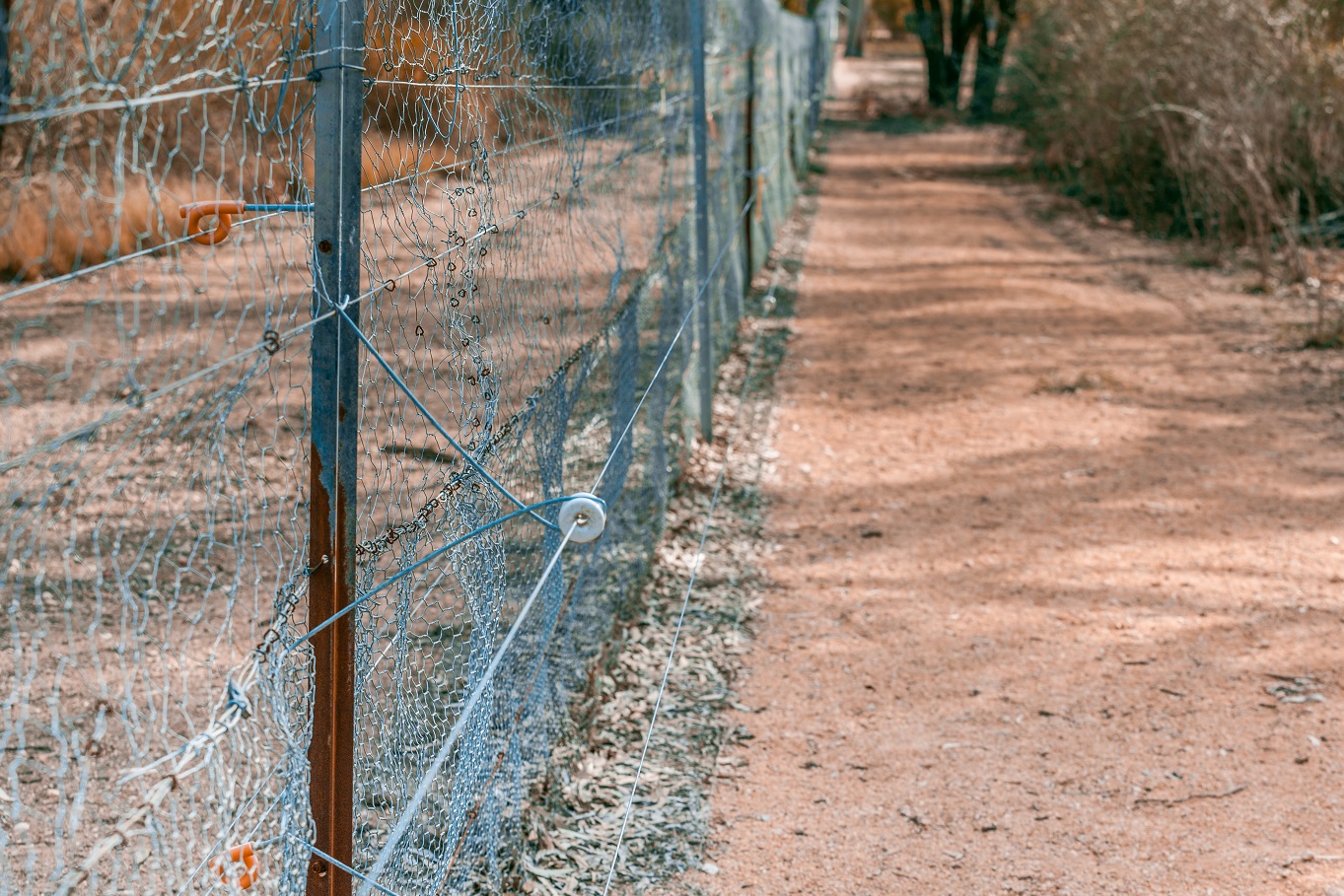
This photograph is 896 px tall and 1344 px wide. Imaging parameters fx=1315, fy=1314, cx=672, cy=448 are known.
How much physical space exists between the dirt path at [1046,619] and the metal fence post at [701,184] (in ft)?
2.17

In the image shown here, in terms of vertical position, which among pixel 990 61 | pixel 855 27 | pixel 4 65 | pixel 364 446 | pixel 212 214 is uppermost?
pixel 855 27

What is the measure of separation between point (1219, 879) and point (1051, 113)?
14650mm

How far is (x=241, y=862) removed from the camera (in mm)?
1890

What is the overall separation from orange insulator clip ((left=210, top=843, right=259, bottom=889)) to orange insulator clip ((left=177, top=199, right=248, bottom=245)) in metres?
0.84

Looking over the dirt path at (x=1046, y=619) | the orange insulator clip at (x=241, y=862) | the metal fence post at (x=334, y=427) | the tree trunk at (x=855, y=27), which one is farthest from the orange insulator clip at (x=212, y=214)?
the tree trunk at (x=855, y=27)

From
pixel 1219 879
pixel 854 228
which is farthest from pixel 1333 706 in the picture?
pixel 854 228

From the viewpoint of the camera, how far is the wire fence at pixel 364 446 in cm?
174

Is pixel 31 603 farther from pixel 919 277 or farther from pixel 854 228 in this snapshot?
pixel 854 228

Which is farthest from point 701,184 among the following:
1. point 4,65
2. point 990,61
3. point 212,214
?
point 990,61

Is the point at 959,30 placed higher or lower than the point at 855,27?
lower

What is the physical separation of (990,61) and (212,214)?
30.2m

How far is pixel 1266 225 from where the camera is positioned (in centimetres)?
1133

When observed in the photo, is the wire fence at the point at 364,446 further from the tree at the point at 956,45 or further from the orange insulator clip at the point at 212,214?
the tree at the point at 956,45

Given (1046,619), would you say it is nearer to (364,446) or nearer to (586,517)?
(586,517)
